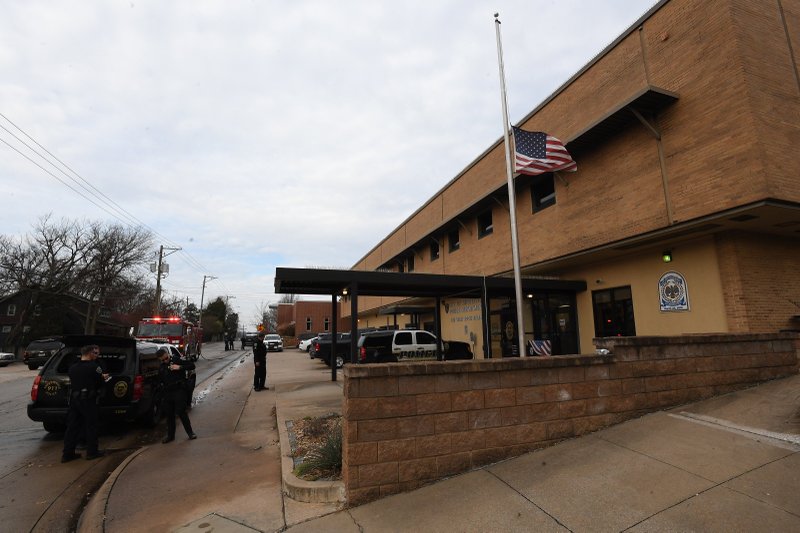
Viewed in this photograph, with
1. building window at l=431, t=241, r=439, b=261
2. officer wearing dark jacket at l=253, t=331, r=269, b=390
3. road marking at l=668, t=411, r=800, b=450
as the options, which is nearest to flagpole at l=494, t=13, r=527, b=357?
road marking at l=668, t=411, r=800, b=450

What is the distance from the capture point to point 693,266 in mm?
10375

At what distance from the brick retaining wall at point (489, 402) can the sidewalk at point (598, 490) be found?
18 cm

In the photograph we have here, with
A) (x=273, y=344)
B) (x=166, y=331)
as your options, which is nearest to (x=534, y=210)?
(x=166, y=331)

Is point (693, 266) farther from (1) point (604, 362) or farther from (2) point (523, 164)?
(1) point (604, 362)

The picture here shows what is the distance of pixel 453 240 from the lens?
22812 millimetres

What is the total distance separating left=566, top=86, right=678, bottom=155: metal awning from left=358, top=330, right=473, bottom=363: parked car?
939cm

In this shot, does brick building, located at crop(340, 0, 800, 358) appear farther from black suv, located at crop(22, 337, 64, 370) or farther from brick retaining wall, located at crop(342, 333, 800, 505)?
black suv, located at crop(22, 337, 64, 370)

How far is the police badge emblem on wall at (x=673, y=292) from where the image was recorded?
10.5 metres

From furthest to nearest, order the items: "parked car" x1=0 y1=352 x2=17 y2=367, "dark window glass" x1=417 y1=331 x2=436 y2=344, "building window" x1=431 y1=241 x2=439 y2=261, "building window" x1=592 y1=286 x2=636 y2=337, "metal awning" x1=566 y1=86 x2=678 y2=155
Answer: "parked car" x1=0 y1=352 x2=17 y2=367
"building window" x1=431 y1=241 x2=439 y2=261
"dark window glass" x1=417 y1=331 x2=436 y2=344
"building window" x1=592 y1=286 x2=636 y2=337
"metal awning" x1=566 y1=86 x2=678 y2=155

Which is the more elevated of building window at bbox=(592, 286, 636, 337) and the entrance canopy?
the entrance canopy

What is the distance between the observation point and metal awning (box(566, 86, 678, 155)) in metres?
9.79

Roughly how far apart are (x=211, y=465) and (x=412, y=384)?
12.0ft

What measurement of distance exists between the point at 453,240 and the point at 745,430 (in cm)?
1803

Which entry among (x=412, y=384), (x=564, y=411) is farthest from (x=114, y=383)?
(x=564, y=411)
